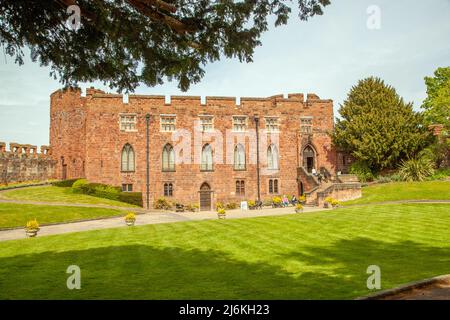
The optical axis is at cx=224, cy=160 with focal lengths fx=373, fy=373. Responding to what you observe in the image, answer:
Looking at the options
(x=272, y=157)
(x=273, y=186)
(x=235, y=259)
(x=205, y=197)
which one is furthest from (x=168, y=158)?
(x=235, y=259)

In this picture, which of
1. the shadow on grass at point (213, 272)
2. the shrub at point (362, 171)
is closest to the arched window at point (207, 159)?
the shrub at point (362, 171)

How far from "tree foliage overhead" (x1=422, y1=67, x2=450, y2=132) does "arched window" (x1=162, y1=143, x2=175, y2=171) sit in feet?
89.0

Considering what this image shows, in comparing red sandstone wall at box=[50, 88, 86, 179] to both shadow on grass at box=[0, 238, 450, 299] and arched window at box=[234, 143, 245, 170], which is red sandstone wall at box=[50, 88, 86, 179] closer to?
arched window at box=[234, 143, 245, 170]

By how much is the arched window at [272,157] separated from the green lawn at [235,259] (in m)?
23.3

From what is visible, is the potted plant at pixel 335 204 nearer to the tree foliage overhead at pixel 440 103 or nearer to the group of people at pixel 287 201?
the group of people at pixel 287 201

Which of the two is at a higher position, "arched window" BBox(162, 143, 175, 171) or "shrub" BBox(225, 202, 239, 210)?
"arched window" BBox(162, 143, 175, 171)

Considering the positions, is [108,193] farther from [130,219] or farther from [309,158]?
[309,158]

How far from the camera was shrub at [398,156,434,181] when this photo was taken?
3581 cm

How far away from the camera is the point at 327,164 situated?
42.7m

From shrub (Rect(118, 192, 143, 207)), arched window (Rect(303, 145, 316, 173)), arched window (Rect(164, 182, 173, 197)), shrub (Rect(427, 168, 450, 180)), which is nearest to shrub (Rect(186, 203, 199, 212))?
arched window (Rect(164, 182, 173, 197))

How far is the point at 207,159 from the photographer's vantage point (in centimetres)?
4028
